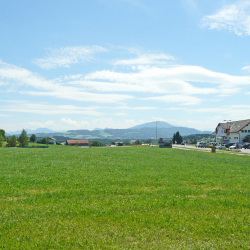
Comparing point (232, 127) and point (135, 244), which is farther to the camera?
point (232, 127)

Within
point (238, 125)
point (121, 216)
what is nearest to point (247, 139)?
point (238, 125)

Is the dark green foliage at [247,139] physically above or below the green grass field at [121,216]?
above

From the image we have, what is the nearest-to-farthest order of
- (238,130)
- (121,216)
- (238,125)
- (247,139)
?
(121,216)
(247,139)
(238,130)
(238,125)

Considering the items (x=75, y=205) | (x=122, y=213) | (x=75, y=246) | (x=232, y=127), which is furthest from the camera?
(x=232, y=127)

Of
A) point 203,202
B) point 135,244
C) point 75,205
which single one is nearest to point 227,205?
point 203,202

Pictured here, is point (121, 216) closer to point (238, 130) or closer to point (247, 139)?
point (247, 139)

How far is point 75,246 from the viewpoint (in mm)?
7547

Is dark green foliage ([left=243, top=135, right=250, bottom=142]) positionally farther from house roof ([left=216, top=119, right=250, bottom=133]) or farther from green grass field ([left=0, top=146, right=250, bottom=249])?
green grass field ([left=0, top=146, right=250, bottom=249])

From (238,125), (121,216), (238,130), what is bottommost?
(121,216)

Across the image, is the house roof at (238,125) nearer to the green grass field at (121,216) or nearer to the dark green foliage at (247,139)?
the dark green foliage at (247,139)

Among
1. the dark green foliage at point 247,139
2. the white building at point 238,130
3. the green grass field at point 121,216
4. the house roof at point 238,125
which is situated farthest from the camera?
the house roof at point 238,125

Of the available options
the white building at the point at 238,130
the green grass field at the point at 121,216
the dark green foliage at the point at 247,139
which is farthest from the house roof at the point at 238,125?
the green grass field at the point at 121,216

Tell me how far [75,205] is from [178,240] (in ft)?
19.1

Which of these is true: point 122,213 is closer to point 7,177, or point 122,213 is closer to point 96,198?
point 96,198
